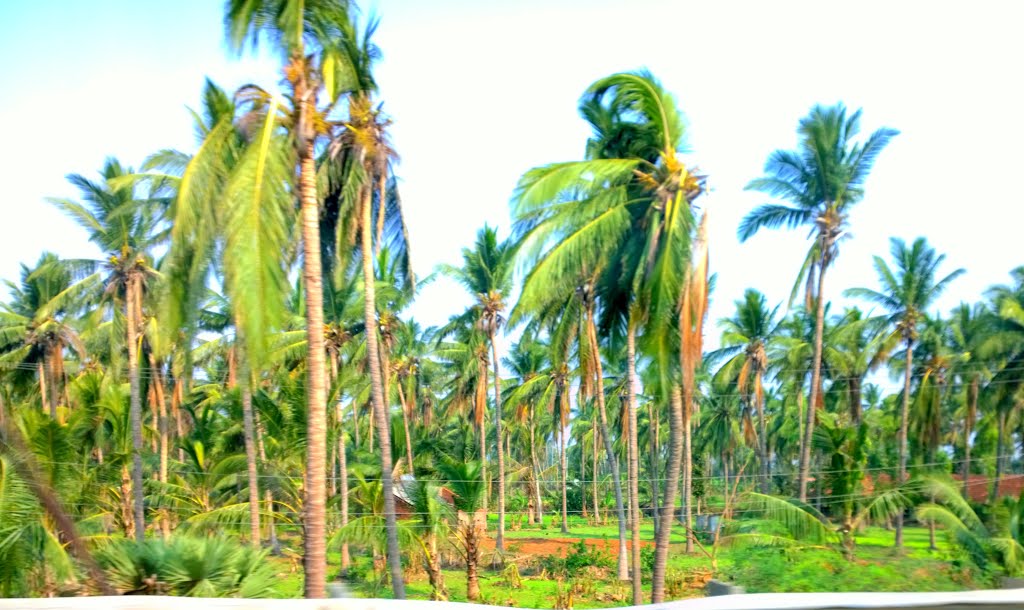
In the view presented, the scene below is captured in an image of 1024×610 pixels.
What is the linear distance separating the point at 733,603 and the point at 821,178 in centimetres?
2230

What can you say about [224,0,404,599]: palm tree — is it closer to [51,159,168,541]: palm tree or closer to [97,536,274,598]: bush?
[97,536,274,598]: bush

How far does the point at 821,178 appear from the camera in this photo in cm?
2419

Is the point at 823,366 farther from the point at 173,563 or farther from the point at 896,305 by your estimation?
the point at 173,563

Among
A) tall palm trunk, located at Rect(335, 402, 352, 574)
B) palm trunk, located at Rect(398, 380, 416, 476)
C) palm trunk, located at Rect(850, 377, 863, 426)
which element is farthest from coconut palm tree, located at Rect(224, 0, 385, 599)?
palm trunk, located at Rect(850, 377, 863, 426)

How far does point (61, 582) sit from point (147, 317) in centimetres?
1733

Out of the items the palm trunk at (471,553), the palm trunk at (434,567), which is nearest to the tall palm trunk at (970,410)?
the palm trunk at (471,553)

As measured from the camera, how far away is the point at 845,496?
2348 cm

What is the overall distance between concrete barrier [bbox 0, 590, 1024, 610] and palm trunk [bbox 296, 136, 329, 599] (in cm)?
676

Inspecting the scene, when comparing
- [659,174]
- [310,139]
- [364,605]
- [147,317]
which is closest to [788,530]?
[659,174]

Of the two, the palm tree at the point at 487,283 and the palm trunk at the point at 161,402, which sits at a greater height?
the palm tree at the point at 487,283

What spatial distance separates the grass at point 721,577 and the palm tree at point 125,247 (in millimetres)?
6026

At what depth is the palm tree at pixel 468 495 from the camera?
Answer: 69.8ft

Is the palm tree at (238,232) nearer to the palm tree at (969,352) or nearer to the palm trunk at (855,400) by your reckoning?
the palm tree at (969,352)

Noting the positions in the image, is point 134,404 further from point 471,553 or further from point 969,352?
point 969,352
